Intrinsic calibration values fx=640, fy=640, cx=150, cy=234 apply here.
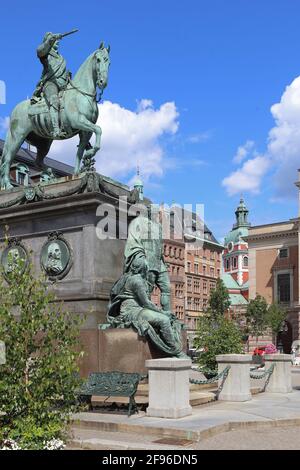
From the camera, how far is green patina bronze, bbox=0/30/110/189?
1576 centimetres

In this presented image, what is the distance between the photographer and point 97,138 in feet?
51.0

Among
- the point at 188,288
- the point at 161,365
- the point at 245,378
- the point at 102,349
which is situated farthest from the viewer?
the point at 188,288

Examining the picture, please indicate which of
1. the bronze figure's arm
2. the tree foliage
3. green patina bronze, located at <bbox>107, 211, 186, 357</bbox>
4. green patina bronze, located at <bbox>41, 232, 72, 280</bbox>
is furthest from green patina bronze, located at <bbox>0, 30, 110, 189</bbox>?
the tree foliage

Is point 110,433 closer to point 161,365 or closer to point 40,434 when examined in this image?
point 161,365

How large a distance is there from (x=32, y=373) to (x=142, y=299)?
20.2ft

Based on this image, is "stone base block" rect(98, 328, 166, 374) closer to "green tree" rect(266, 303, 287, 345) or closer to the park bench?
the park bench

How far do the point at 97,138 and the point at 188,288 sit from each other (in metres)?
101

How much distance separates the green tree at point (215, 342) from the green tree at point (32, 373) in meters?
10.4

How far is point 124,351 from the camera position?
516 inches

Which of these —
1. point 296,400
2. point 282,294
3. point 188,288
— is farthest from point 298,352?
point 296,400

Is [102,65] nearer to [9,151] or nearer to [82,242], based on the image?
[9,151]

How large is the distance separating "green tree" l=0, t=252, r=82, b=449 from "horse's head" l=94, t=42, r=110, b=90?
8.89 metres
